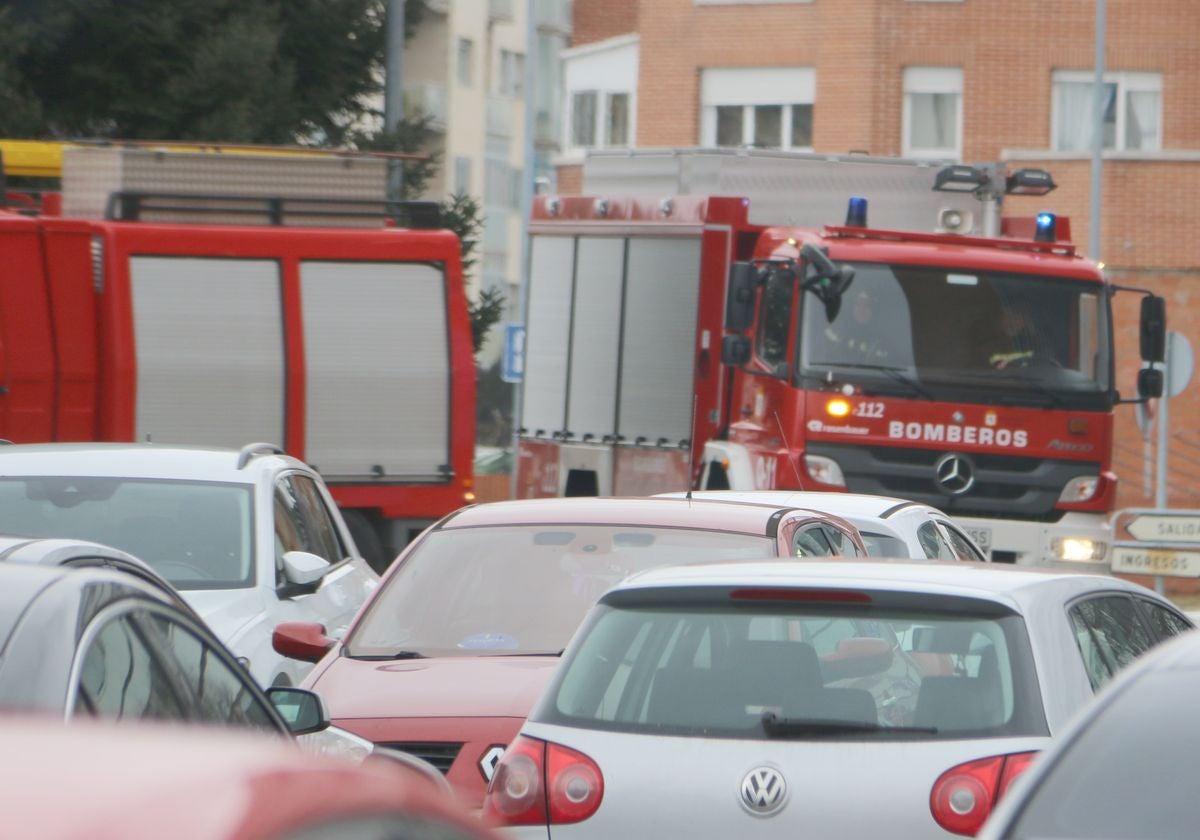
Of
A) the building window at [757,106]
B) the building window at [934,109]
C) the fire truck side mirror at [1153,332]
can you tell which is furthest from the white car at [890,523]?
the building window at [757,106]

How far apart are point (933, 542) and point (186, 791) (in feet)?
29.3

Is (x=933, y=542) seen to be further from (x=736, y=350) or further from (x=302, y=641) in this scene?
(x=736, y=350)

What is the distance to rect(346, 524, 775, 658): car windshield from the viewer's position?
741 cm

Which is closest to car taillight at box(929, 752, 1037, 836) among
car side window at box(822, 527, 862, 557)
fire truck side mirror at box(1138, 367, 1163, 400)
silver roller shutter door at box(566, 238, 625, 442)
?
car side window at box(822, 527, 862, 557)

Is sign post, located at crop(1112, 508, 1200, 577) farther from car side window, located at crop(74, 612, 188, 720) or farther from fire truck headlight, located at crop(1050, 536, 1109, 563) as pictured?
car side window, located at crop(74, 612, 188, 720)

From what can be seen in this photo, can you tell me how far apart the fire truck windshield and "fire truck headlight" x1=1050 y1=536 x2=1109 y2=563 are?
3.34ft

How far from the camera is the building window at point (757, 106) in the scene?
40.6 m

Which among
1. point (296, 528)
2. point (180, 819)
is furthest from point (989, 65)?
point (180, 819)

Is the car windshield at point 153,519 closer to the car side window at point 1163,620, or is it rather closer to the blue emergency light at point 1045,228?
the car side window at point 1163,620

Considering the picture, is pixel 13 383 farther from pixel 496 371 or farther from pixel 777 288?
pixel 496 371

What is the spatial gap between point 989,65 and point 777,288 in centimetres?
2476

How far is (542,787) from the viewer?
17.3 feet

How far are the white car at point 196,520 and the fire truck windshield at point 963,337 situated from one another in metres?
6.61

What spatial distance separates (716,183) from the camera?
18.2 metres
